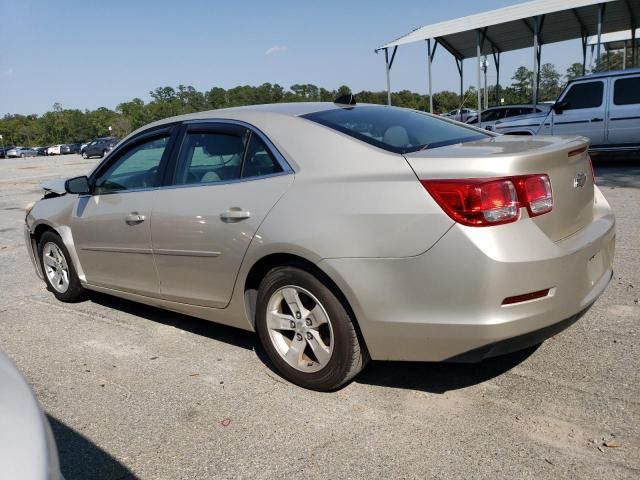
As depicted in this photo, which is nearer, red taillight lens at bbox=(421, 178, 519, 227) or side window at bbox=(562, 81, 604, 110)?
red taillight lens at bbox=(421, 178, 519, 227)

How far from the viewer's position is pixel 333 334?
295cm

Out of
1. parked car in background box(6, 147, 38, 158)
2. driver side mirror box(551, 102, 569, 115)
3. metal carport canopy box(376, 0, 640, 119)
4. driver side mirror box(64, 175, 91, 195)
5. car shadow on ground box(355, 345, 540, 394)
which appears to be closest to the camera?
car shadow on ground box(355, 345, 540, 394)

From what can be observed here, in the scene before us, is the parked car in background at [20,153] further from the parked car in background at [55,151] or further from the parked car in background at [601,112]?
the parked car in background at [601,112]

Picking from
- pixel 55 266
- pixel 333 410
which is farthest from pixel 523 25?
pixel 333 410

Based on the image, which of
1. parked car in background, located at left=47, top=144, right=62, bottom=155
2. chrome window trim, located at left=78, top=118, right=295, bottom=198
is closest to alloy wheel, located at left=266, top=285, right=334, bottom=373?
chrome window trim, located at left=78, top=118, right=295, bottom=198

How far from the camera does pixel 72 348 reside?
404cm

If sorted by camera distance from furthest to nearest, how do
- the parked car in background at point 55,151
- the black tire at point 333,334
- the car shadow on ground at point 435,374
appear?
1. the parked car in background at point 55,151
2. the car shadow on ground at point 435,374
3. the black tire at point 333,334

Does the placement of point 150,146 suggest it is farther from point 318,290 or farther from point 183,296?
point 318,290

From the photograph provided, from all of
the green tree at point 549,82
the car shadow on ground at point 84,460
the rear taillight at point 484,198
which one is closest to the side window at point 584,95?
the rear taillight at point 484,198

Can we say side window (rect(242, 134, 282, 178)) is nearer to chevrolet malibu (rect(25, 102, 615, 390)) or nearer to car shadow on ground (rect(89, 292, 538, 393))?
chevrolet malibu (rect(25, 102, 615, 390))

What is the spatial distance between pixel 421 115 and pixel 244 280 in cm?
168

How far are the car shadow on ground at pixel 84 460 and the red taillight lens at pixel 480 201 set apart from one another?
1.85 meters

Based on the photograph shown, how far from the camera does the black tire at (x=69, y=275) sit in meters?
4.77

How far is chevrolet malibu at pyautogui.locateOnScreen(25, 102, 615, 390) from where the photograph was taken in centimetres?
254
